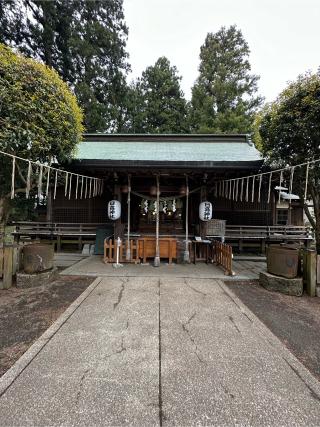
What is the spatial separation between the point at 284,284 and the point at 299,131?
3968 mm

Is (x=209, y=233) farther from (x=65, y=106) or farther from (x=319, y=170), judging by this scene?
(x=65, y=106)

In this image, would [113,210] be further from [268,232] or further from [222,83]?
[222,83]

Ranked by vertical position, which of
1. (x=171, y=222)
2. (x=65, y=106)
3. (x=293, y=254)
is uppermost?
(x=65, y=106)

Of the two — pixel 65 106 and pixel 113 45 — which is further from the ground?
pixel 113 45

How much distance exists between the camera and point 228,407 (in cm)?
212

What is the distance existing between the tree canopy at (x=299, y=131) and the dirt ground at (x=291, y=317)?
1.90 metres

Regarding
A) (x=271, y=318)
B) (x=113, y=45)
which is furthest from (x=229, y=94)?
(x=271, y=318)

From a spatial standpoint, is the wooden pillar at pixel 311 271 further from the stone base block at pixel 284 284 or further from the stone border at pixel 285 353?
the stone border at pixel 285 353

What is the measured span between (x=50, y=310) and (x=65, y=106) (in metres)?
5.04

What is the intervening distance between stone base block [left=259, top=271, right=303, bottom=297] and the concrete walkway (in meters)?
1.62

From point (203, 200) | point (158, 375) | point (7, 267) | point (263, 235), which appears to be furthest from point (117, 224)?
point (263, 235)

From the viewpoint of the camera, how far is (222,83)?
2281 cm

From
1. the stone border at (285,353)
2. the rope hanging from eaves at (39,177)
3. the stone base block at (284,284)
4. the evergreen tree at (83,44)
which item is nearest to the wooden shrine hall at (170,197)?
the rope hanging from eaves at (39,177)

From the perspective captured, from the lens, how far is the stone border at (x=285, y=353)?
2441mm
